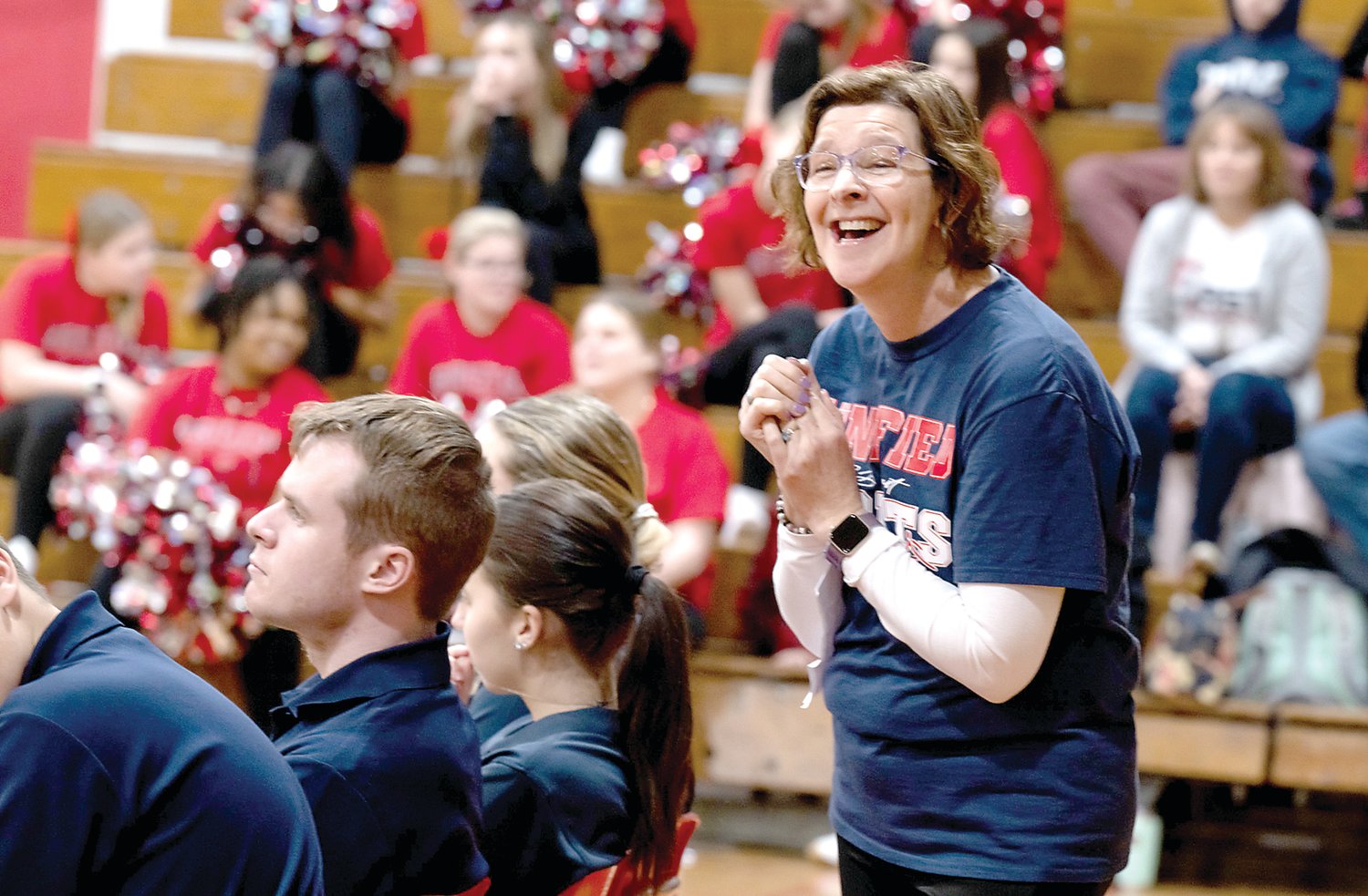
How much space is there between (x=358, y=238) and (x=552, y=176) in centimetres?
60

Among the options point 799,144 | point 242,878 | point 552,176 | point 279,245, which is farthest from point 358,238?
point 242,878

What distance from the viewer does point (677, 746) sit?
2.01 metres

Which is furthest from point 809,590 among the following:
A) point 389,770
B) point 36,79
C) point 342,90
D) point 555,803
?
point 36,79

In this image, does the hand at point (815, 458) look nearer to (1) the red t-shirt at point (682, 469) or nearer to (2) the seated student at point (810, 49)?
(1) the red t-shirt at point (682, 469)

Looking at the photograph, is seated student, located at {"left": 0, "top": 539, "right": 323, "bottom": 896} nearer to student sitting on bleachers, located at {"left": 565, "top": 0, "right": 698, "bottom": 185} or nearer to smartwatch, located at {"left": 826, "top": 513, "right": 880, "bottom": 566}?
smartwatch, located at {"left": 826, "top": 513, "right": 880, "bottom": 566}

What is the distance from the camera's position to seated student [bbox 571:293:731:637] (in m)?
3.95

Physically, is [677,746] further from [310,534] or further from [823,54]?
[823,54]

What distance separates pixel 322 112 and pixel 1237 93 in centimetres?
271

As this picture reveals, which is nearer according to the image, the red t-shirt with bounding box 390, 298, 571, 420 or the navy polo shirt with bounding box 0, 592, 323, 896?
the navy polo shirt with bounding box 0, 592, 323, 896

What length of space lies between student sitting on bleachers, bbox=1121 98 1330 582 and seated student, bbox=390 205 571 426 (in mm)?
1527

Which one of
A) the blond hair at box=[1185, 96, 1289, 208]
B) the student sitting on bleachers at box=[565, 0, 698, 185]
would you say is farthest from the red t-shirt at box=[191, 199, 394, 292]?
the blond hair at box=[1185, 96, 1289, 208]

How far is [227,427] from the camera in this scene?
13.8ft

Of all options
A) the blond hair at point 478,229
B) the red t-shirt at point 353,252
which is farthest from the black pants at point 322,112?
the blond hair at point 478,229

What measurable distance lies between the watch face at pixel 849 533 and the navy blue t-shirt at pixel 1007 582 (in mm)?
65
